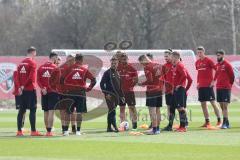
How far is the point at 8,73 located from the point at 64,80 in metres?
18.5

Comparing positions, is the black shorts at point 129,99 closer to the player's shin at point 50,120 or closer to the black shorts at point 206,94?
the black shorts at point 206,94

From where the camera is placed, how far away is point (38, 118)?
100 ft

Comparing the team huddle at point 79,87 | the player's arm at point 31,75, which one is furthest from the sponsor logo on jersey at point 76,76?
the player's arm at point 31,75

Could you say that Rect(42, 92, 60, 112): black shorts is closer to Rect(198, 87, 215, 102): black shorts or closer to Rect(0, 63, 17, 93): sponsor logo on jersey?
Rect(198, 87, 215, 102): black shorts

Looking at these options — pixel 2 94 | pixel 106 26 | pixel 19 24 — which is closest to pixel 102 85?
pixel 2 94

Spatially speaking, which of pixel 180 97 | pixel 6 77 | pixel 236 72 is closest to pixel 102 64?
pixel 6 77

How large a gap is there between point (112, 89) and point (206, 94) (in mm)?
2904

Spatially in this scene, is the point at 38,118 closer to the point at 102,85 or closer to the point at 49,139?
→ the point at 102,85

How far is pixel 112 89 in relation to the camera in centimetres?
2305

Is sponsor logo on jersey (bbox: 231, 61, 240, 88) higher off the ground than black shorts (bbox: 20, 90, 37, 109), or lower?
higher

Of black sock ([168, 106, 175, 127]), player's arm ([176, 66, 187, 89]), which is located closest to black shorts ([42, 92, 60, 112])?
black sock ([168, 106, 175, 127])

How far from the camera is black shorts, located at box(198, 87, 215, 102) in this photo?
23641mm

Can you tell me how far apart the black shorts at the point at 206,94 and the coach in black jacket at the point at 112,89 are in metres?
2.50

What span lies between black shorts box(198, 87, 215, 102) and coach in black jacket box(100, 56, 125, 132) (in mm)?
2501
